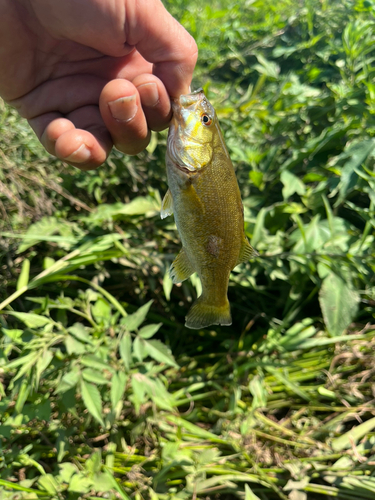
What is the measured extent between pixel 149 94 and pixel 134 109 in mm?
151

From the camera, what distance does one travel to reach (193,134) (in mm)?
1505

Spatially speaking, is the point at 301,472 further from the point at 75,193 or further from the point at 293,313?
the point at 75,193

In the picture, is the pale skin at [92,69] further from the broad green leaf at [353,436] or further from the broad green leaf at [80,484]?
the broad green leaf at [353,436]

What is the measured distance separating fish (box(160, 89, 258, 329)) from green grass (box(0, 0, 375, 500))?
0.67 metres

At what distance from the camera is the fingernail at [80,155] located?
5.32 feet

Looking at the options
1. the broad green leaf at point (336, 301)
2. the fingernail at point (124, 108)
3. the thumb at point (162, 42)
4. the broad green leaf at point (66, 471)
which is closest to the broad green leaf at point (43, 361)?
the broad green leaf at point (66, 471)

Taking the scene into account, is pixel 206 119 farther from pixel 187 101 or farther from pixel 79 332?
pixel 79 332

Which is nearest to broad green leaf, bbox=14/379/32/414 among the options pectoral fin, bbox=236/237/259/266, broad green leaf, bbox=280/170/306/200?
pectoral fin, bbox=236/237/259/266

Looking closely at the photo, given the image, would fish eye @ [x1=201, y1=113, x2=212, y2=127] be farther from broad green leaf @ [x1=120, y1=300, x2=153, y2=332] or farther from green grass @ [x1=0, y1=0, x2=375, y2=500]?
broad green leaf @ [x1=120, y1=300, x2=153, y2=332]

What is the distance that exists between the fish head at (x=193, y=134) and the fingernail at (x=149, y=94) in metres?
0.20

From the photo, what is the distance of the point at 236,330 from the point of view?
2.85m

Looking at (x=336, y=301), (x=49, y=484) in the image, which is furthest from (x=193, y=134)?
(x=49, y=484)

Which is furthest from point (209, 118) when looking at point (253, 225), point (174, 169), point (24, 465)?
point (24, 465)

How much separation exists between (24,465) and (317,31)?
172 inches
